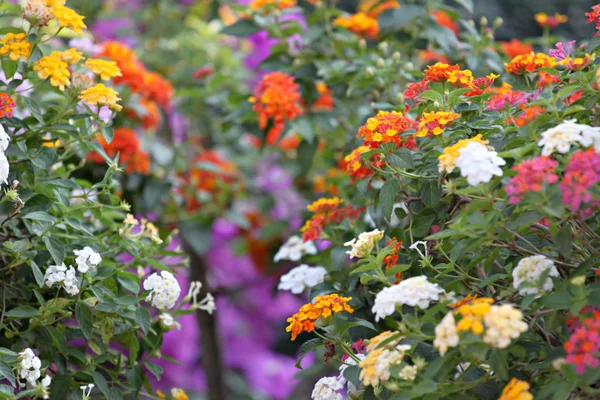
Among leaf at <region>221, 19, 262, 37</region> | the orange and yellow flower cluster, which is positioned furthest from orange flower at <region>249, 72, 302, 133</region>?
leaf at <region>221, 19, 262, 37</region>

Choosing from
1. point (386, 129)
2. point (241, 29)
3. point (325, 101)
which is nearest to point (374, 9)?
point (325, 101)

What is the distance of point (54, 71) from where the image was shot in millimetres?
1232

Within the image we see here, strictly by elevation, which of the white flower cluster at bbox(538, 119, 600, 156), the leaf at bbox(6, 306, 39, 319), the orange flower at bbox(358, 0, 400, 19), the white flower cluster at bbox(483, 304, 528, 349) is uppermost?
the white flower cluster at bbox(538, 119, 600, 156)

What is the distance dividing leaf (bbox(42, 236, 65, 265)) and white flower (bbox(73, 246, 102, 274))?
0.02m

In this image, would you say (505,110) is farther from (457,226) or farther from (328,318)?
(328,318)

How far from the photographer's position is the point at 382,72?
5.11 feet

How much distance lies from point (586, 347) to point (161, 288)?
2.25 feet

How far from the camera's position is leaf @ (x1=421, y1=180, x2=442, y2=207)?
113 centimetres

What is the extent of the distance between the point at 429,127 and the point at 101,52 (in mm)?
1094

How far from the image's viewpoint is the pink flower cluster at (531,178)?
875 millimetres

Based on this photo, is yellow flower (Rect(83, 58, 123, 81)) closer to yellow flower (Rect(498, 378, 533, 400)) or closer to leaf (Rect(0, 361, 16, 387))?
leaf (Rect(0, 361, 16, 387))

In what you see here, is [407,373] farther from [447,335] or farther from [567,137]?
[567,137]

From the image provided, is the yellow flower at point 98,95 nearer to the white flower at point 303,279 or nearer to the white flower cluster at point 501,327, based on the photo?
the white flower at point 303,279

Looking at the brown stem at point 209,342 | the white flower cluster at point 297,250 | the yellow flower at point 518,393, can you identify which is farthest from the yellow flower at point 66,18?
the brown stem at point 209,342
